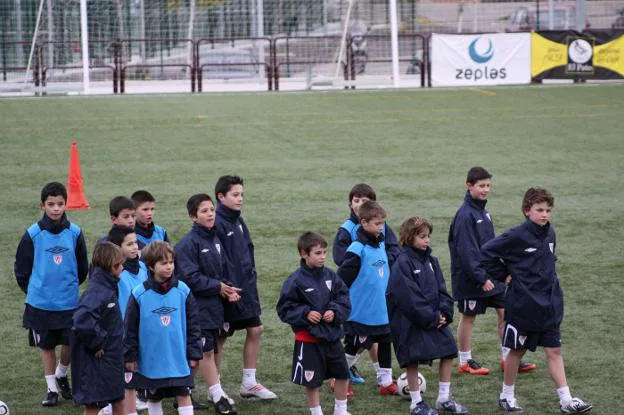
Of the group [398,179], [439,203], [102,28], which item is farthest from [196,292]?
[102,28]

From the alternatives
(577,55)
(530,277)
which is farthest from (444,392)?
(577,55)

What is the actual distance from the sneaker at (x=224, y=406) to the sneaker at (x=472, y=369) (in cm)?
192

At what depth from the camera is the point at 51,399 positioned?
25.6 ft

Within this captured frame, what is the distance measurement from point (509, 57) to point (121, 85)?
9.96 meters

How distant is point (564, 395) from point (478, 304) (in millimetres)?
1311

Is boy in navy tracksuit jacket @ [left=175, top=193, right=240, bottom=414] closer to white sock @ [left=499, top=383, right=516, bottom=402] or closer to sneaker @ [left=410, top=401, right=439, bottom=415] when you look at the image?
sneaker @ [left=410, top=401, right=439, bottom=415]

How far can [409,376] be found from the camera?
7.51 metres

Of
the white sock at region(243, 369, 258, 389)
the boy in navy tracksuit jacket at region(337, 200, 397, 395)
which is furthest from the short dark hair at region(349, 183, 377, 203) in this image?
the white sock at region(243, 369, 258, 389)

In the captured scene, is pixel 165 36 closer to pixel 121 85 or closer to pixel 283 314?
pixel 121 85

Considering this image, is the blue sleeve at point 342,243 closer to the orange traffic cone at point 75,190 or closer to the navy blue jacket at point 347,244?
the navy blue jacket at point 347,244

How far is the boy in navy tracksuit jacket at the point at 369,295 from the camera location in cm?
799

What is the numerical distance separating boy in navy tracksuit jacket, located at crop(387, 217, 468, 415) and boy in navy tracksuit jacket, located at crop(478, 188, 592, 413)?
437 mm

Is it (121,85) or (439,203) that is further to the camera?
(121,85)

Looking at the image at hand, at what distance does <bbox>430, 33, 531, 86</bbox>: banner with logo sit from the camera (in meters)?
29.4
